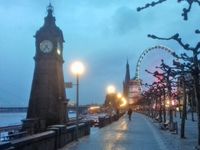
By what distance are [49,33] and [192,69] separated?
39.5 meters

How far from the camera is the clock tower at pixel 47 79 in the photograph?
203 feet

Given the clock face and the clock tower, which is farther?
the clock face

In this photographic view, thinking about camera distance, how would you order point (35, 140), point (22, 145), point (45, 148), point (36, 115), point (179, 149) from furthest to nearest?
1. point (36, 115)
2. point (179, 149)
3. point (45, 148)
4. point (35, 140)
5. point (22, 145)

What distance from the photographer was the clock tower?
61969 millimetres

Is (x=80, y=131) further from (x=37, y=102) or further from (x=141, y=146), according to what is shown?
(x=37, y=102)

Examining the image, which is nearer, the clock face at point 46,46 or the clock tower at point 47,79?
the clock tower at point 47,79

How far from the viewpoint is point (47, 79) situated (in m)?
63.2

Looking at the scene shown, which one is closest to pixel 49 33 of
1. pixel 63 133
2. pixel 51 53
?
pixel 51 53

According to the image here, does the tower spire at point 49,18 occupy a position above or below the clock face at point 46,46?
above

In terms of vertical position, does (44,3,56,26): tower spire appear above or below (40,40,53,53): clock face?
above

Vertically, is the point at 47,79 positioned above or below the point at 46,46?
below

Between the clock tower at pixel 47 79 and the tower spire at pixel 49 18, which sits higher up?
the tower spire at pixel 49 18

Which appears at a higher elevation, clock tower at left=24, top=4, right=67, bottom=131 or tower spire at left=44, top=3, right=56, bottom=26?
tower spire at left=44, top=3, right=56, bottom=26

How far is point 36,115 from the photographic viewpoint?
61438mm
